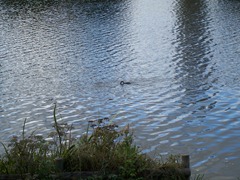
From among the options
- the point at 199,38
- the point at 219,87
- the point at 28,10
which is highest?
the point at 28,10

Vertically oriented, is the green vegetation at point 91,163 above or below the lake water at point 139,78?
below

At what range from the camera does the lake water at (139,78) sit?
12.9 metres

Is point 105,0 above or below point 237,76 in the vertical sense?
above

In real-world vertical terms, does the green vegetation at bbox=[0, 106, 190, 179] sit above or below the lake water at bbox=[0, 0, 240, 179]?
below

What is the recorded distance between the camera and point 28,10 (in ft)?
136

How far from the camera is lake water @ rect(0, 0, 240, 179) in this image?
42.3 feet

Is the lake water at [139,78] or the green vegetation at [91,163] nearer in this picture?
the green vegetation at [91,163]

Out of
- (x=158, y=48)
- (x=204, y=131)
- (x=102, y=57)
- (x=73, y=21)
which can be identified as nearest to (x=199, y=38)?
(x=158, y=48)

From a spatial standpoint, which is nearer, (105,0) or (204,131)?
(204,131)

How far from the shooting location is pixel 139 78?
62.5 feet

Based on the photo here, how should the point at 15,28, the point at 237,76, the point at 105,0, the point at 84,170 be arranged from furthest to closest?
1. the point at 105,0
2. the point at 15,28
3. the point at 237,76
4. the point at 84,170

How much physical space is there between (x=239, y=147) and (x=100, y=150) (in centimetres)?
493

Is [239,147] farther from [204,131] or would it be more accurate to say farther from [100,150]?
[100,150]

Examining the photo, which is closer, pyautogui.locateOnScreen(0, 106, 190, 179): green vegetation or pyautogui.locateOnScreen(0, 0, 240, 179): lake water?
pyautogui.locateOnScreen(0, 106, 190, 179): green vegetation
